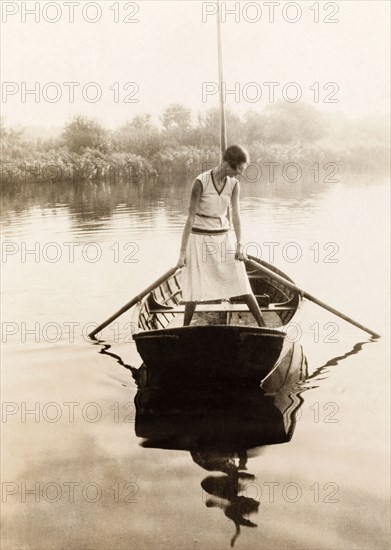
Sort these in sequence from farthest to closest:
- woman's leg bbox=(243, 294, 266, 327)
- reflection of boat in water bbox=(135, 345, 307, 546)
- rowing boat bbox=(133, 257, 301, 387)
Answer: woman's leg bbox=(243, 294, 266, 327) < rowing boat bbox=(133, 257, 301, 387) < reflection of boat in water bbox=(135, 345, 307, 546)

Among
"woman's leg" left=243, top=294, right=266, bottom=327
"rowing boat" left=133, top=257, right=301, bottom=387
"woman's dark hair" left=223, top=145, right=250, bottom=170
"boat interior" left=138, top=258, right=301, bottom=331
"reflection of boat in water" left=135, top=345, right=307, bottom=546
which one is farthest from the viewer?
→ "boat interior" left=138, top=258, right=301, bottom=331

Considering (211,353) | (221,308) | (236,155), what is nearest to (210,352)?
(211,353)

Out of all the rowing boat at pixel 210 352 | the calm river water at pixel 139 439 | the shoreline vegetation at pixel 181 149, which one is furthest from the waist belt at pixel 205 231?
the shoreline vegetation at pixel 181 149

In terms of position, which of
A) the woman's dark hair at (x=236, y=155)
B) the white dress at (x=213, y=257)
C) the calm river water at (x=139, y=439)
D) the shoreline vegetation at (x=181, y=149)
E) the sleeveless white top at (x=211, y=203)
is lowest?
the calm river water at (x=139, y=439)

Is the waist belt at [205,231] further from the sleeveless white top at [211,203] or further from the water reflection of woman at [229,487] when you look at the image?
the water reflection of woman at [229,487]

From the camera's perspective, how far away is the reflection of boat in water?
366cm

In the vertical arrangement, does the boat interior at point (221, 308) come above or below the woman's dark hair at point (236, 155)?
below

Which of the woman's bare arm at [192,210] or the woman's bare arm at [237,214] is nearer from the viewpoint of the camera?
the woman's bare arm at [192,210]

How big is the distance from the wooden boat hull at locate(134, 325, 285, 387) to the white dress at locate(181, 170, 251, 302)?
35 centimetres

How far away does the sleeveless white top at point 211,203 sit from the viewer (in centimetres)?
427

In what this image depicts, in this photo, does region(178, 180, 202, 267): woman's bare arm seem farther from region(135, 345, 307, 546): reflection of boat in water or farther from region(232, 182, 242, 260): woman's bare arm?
region(135, 345, 307, 546): reflection of boat in water

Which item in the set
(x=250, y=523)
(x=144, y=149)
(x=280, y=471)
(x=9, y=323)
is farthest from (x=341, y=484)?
(x=144, y=149)

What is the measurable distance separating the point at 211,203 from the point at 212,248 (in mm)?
348

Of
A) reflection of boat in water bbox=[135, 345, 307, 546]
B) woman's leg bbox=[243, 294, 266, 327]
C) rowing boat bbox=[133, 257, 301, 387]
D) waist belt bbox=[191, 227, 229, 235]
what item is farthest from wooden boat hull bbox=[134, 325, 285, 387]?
waist belt bbox=[191, 227, 229, 235]
